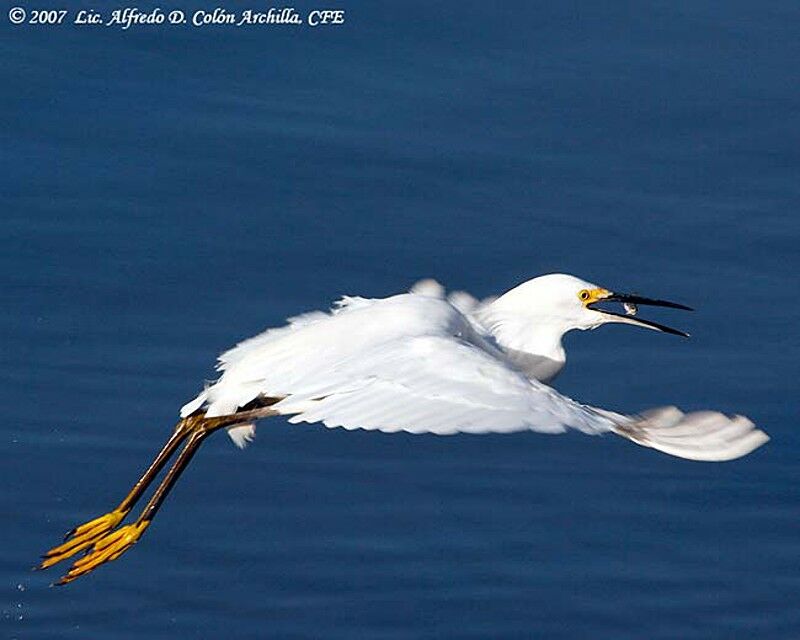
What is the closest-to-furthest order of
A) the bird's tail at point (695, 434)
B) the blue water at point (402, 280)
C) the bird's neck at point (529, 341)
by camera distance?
the bird's tail at point (695, 434) < the bird's neck at point (529, 341) < the blue water at point (402, 280)

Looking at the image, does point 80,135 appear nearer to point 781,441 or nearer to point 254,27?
point 254,27

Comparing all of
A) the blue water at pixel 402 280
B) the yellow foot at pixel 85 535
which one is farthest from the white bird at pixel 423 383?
the blue water at pixel 402 280

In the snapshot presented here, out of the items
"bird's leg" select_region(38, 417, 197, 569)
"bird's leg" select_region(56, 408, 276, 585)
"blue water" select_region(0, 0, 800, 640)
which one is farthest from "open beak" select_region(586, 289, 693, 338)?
"bird's leg" select_region(38, 417, 197, 569)

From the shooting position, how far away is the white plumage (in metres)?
5.52

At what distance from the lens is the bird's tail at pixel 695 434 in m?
5.46

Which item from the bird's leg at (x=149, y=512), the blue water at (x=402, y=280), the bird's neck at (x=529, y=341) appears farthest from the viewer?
the blue water at (x=402, y=280)

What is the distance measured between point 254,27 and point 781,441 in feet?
10.3

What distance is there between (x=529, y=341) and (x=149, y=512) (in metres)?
1.25

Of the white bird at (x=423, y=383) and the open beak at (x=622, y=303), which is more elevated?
the open beak at (x=622, y=303)

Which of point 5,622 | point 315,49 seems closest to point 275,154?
point 315,49

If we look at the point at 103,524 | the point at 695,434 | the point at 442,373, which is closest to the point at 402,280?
the point at 103,524

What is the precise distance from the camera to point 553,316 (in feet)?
21.9

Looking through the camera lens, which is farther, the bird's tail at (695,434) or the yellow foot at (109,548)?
the yellow foot at (109,548)

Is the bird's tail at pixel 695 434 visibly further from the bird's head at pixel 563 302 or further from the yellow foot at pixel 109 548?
the yellow foot at pixel 109 548
